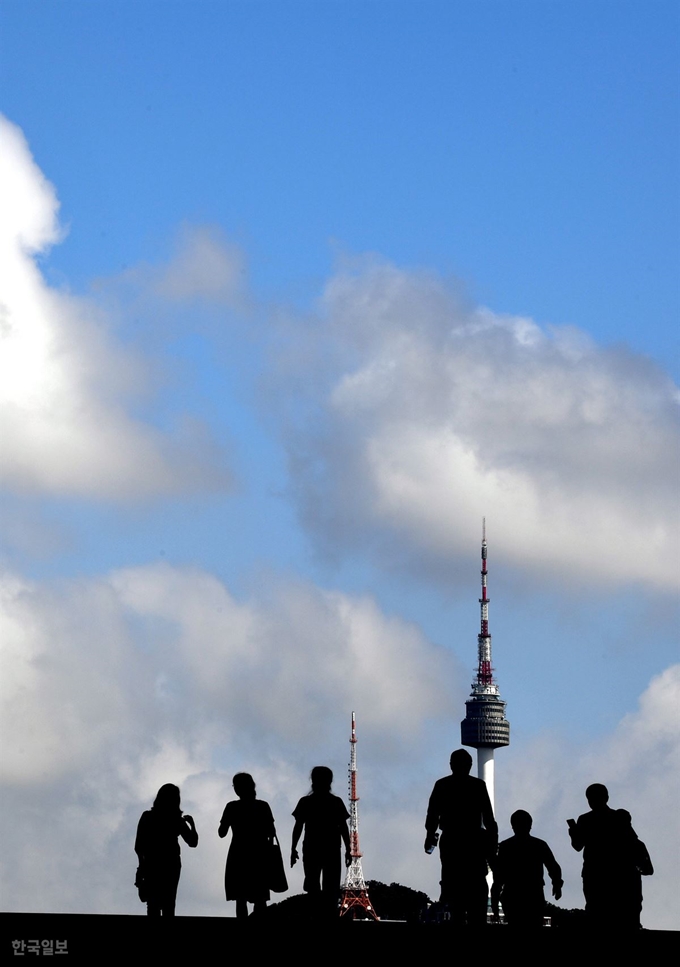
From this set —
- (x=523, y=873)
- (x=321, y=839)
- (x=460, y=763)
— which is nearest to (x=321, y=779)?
(x=321, y=839)

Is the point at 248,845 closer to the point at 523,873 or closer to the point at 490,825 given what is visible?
the point at 490,825

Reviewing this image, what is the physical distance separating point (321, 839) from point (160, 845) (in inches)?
77.2

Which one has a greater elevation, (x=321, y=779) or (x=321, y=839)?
(x=321, y=779)

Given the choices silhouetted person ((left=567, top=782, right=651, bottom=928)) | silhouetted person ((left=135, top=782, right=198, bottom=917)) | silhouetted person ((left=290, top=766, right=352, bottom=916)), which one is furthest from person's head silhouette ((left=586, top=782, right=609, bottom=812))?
silhouetted person ((left=135, top=782, right=198, bottom=917))

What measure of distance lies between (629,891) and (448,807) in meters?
2.29

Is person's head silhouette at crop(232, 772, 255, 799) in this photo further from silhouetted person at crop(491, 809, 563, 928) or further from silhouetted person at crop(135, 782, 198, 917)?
silhouetted person at crop(491, 809, 563, 928)

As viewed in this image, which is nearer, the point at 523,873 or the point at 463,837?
the point at 523,873

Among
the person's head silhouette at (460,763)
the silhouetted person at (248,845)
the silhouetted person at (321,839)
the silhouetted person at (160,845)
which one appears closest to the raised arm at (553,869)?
the person's head silhouette at (460,763)

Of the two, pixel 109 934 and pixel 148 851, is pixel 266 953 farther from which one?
pixel 148 851

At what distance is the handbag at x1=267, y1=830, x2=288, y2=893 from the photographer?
19266mm

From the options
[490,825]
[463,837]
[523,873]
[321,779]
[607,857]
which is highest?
[321,779]

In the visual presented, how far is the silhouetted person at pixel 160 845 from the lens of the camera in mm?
19141

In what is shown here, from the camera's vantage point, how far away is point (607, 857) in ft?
61.7

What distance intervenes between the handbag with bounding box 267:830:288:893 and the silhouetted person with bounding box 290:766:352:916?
0.29 m
